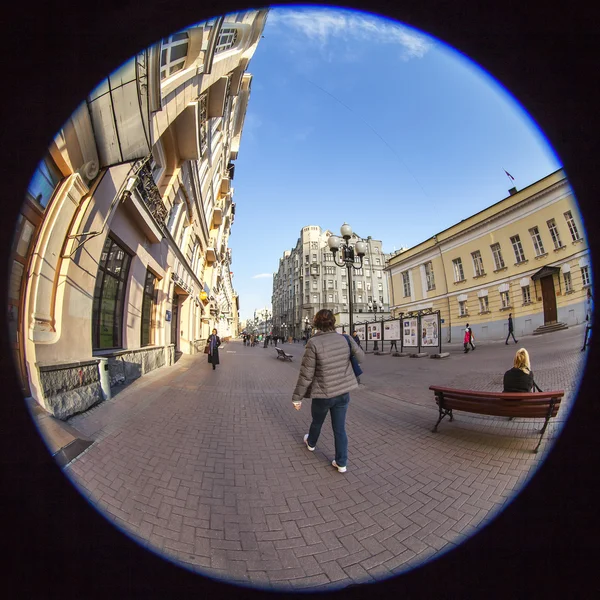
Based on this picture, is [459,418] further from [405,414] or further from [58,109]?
[58,109]

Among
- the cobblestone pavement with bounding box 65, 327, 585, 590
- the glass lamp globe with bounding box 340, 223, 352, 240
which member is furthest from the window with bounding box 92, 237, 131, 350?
the glass lamp globe with bounding box 340, 223, 352, 240

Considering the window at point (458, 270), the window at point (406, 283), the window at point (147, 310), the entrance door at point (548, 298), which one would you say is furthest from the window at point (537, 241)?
the window at point (147, 310)

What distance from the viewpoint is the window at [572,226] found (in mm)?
1168

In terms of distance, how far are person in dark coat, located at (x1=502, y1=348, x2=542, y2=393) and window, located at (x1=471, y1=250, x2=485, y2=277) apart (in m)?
1.40

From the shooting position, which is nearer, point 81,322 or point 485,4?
point 485,4

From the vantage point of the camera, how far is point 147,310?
3381 millimetres

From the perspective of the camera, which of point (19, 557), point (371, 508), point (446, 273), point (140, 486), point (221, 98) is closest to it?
point (19, 557)

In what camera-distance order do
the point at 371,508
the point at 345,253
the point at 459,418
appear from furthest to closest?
the point at 345,253 < the point at 459,418 < the point at 371,508

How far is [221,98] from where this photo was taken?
30.7 feet

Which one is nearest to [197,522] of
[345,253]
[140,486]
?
[140,486]

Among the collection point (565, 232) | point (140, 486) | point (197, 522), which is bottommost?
point (197, 522)

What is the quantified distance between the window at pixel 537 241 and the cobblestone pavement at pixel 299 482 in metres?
0.93

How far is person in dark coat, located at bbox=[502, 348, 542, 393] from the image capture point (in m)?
1.90

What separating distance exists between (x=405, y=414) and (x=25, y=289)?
128 inches
